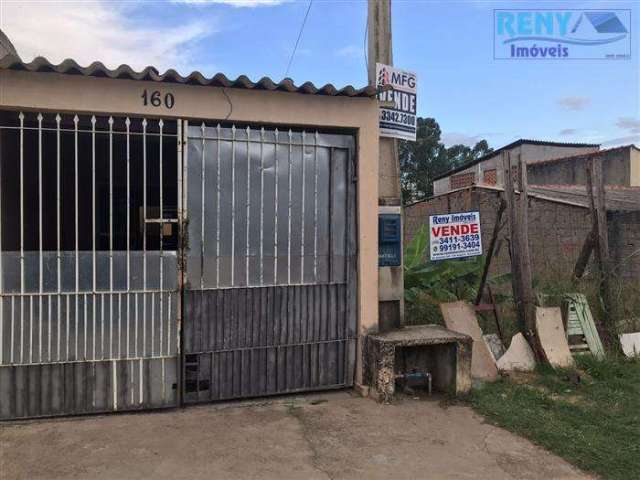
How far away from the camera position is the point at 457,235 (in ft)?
20.8

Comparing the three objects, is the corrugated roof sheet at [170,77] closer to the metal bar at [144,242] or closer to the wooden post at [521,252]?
the metal bar at [144,242]

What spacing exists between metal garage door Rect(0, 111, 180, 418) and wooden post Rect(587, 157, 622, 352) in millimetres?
5147

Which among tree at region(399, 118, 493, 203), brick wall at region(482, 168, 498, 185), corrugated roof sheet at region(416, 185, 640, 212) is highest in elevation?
tree at region(399, 118, 493, 203)

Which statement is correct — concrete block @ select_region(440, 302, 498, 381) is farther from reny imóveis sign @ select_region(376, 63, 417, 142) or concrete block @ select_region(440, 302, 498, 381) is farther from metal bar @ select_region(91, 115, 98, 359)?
metal bar @ select_region(91, 115, 98, 359)

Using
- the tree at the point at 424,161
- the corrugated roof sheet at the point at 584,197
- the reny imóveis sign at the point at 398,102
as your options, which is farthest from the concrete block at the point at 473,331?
the tree at the point at 424,161

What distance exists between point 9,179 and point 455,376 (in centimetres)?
433

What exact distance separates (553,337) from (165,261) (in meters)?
4.37

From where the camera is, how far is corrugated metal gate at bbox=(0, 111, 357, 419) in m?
4.31

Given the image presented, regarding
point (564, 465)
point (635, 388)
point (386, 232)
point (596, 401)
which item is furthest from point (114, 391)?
point (635, 388)

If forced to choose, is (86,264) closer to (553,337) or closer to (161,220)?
(161,220)

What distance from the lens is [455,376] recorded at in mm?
5023

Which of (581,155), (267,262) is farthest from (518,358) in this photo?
(581,155)

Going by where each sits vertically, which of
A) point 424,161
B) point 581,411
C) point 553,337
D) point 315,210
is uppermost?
point 424,161

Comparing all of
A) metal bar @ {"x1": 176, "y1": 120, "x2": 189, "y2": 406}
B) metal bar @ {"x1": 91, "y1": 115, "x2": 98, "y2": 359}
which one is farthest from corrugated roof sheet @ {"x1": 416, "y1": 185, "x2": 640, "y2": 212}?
metal bar @ {"x1": 91, "y1": 115, "x2": 98, "y2": 359}
